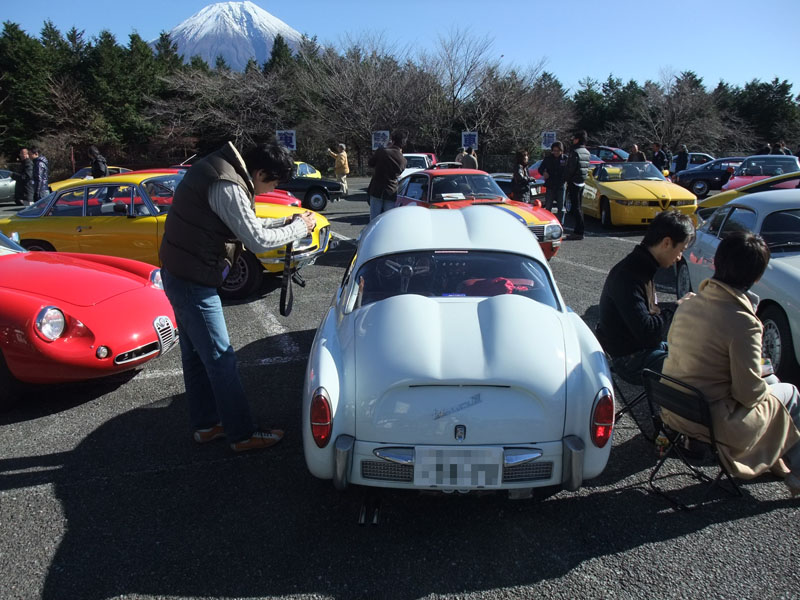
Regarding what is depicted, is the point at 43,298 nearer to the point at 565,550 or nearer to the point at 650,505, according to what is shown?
the point at 565,550

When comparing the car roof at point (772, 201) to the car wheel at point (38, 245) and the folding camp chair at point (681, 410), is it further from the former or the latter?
the car wheel at point (38, 245)

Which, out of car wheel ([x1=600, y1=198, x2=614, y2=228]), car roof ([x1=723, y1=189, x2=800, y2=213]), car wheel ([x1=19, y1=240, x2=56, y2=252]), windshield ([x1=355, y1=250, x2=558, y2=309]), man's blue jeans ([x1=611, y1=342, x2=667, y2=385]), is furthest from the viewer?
car wheel ([x1=600, y1=198, x2=614, y2=228])

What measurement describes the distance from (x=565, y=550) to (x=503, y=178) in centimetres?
1437

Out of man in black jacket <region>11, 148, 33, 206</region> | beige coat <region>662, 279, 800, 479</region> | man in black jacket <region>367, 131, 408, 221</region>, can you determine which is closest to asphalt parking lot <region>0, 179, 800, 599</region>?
beige coat <region>662, 279, 800, 479</region>

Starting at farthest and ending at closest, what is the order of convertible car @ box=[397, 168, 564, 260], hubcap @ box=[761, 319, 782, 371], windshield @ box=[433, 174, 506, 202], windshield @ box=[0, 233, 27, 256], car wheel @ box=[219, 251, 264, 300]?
1. windshield @ box=[433, 174, 506, 202]
2. convertible car @ box=[397, 168, 564, 260]
3. car wheel @ box=[219, 251, 264, 300]
4. windshield @ box=[0, 233, 27, 256]
5. hubcap @ box=[761, 319, 782, 371]

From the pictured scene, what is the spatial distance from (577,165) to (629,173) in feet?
8.35

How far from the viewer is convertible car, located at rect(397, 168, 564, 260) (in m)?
8.12

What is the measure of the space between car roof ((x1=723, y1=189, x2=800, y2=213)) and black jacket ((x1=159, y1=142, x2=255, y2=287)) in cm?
456

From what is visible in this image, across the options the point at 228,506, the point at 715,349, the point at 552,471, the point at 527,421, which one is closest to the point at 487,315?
the point at 527,421

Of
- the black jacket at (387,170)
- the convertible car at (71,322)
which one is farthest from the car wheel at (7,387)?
the black jacket at (387,170)

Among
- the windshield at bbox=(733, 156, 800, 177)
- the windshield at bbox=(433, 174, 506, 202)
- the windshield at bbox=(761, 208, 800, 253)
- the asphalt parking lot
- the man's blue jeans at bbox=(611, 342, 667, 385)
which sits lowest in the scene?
the asphalt parking lot

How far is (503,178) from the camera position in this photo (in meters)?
16.0

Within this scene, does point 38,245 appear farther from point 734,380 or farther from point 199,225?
point 734,380

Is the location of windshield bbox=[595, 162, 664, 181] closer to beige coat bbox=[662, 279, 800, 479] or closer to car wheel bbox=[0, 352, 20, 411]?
beige coat bbox=[662, 279, 800, 479]
